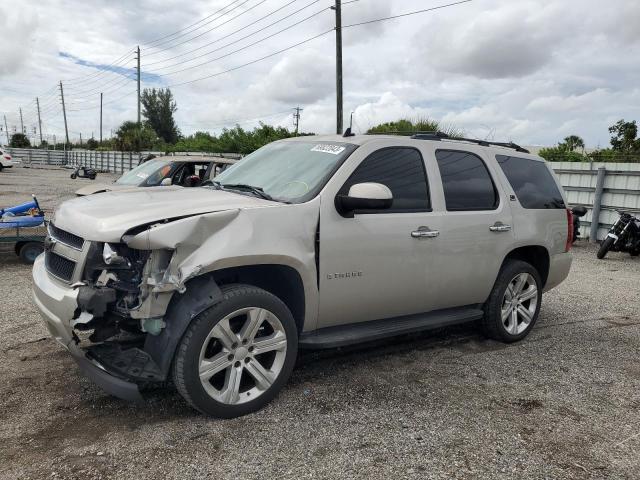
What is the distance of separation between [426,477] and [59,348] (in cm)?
324

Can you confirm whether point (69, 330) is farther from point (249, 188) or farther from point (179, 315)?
point (249, 188)

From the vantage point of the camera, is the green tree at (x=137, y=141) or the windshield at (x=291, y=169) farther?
the green tree at (x=137, y=141)

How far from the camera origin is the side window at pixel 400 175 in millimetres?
3932

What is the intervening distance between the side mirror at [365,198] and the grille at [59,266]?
1.77m

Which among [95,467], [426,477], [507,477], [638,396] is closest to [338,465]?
[426,477]

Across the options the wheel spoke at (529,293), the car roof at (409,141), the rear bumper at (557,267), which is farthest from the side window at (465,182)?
the rear bumper at (557,267)

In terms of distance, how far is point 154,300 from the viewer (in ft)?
9.80

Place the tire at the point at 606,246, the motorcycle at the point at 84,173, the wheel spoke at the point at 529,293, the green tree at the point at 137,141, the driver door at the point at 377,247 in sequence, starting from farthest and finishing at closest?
the green tree at the point at 137,141 < the motorcycle at the point at 84,173 < the tire at the point at 606,246 < the wheel spoke at the point at 529,293 < the driver door at the point at 377,247

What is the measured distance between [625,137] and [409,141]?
3329 centimetres

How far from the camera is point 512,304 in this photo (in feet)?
16.4

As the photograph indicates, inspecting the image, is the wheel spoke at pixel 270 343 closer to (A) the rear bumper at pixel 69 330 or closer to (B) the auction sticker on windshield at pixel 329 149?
(A) the rear bumper at pixel 69 330

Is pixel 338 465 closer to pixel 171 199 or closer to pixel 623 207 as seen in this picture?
pixel 171 199

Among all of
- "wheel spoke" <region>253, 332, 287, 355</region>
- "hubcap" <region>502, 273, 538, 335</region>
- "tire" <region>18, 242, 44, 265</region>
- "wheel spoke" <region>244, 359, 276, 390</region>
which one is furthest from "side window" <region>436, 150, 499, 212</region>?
"tire" <region>18, 242, 44, 265</region>

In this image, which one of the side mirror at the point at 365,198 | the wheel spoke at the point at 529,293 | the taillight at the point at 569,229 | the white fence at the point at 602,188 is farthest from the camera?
the white fence at the point at 602,188
